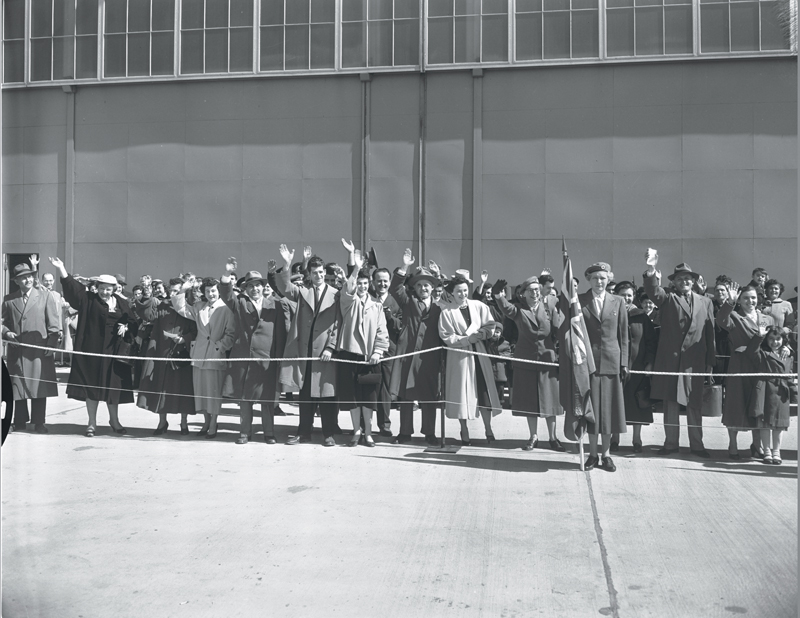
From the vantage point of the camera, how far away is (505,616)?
316 centimetres

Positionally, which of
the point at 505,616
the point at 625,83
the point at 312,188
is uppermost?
the point at 625,83

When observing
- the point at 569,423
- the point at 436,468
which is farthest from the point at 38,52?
the point at 569,423

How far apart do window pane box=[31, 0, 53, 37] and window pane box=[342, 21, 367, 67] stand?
4.68 metres

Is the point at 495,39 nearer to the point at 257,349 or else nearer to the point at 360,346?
the point at 360,346

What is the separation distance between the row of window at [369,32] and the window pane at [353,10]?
2 centimetres

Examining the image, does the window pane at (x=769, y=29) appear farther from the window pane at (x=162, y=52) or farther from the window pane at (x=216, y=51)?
the window pane at (x=162, y=52)

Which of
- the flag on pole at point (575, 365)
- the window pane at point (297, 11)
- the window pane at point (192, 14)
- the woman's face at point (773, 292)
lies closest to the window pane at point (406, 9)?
the window pane at point (297, 11)

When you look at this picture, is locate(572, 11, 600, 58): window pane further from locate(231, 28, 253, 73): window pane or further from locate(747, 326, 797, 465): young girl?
locate(747, 326, 797, 465): young girl

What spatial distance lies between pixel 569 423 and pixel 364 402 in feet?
6.15

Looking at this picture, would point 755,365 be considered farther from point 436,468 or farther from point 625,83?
point 625,83

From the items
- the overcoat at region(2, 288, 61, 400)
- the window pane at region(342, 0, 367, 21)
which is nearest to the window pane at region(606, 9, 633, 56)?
the window pane at region(342, 0, 367, 21)

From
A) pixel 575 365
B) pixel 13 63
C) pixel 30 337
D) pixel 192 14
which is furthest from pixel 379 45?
pixel 13 63

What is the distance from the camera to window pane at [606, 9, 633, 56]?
9.45 metres

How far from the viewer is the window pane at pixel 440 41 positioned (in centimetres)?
930
